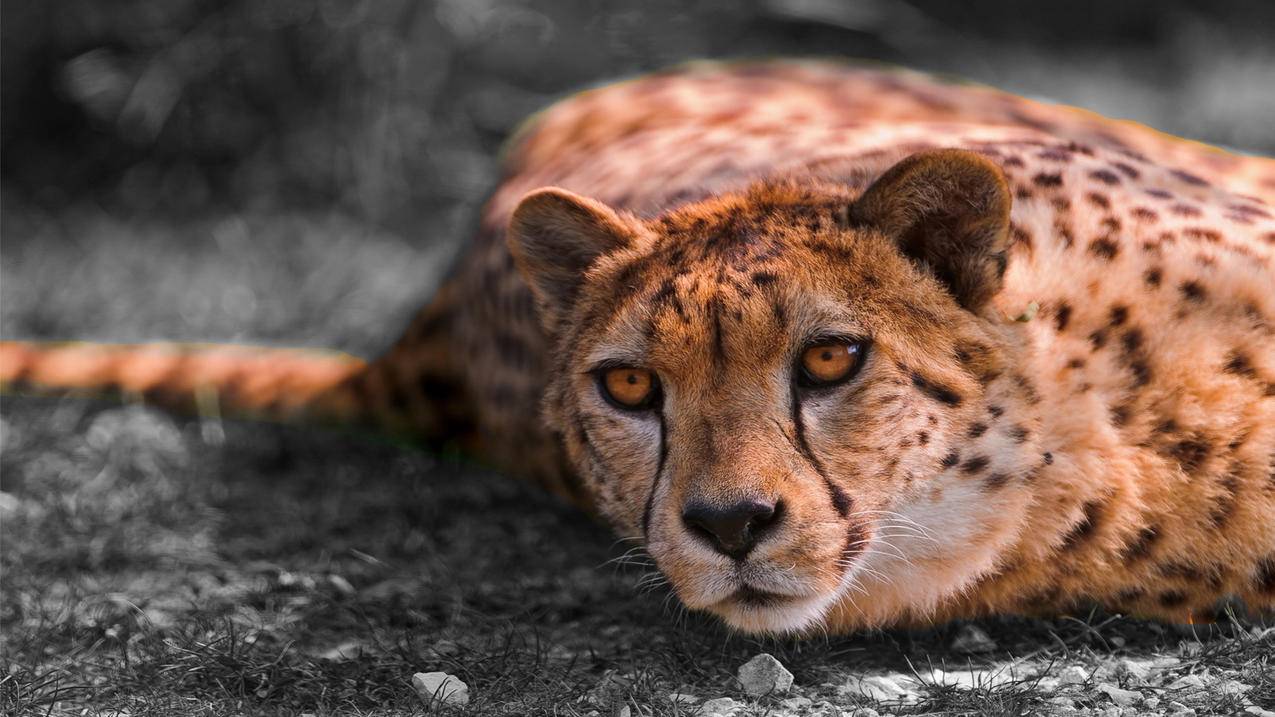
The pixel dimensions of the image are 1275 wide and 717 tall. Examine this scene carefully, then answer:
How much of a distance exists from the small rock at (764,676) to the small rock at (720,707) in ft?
0.21

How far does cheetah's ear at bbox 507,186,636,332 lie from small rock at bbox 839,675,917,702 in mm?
1069

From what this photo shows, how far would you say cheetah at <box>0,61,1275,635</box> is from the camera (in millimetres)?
2812

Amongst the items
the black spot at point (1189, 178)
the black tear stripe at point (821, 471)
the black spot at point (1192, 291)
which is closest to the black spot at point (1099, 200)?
the black spot at point (1192, 291)

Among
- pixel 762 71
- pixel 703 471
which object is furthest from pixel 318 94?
pixel 703 471

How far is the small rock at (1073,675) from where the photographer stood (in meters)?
2.88

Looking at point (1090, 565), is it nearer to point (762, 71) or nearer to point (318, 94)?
point (762, 71)

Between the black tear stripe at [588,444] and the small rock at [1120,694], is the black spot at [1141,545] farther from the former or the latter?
the black tear stripe at [588,444]

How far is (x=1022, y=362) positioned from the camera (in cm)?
295

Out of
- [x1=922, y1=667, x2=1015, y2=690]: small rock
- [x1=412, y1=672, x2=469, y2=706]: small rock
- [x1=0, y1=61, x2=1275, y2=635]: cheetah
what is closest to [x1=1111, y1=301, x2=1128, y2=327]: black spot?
[x1=0, y1=61, x2=1275, y2=635]: cheetah

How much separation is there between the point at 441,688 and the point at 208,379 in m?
2.47

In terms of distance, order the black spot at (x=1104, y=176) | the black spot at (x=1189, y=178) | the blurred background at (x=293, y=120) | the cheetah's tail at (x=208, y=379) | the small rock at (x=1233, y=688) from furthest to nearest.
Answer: the blurred background at (x=293, y=120)
the cheetah's tail at (x=208, y=379)
the black spot at (x=1189, y=178)
the black spot at (x=1104, y=176)
the small rock at (x=1233, y=688)

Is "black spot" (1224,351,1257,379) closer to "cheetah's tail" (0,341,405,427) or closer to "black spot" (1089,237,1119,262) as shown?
"black spot" (1089,237,1119,262)

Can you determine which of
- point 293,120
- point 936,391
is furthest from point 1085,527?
point 293,120

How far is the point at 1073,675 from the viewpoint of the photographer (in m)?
2.90
